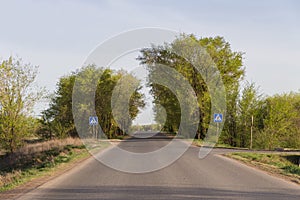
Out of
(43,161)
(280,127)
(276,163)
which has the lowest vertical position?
(43,161)

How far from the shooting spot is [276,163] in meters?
21.6

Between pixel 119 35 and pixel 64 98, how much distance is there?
34.5m

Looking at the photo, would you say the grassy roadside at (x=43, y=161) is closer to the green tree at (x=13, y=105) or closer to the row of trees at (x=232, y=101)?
the green tree at (x=13, y=105)

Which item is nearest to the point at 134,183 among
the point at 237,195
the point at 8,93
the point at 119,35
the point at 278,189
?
the point at 237,195

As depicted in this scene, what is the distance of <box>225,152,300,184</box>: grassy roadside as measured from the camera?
15833 mm

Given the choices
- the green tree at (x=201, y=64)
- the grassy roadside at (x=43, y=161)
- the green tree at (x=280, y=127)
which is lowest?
the grassy roadside at (x=43, y=161)

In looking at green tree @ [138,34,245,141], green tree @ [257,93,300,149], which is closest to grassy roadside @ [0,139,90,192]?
green tree @ [138,34,245,141]

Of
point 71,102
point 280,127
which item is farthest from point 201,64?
point 71,102

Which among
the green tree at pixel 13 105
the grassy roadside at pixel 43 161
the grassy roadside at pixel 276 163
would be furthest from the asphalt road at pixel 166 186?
the green tree at pixel 13 105

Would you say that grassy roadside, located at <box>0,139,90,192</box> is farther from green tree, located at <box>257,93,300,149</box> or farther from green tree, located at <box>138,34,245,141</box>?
green tree, located at <box>257,93,300,149</box>

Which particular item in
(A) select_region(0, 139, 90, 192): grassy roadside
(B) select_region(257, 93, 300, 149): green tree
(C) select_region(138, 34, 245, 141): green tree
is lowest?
(A) select_region(0, 139, 90, 192): grassy roadside

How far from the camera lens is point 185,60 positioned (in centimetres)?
4984

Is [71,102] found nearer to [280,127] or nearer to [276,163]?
[280,127]

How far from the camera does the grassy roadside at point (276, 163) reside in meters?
15.8
